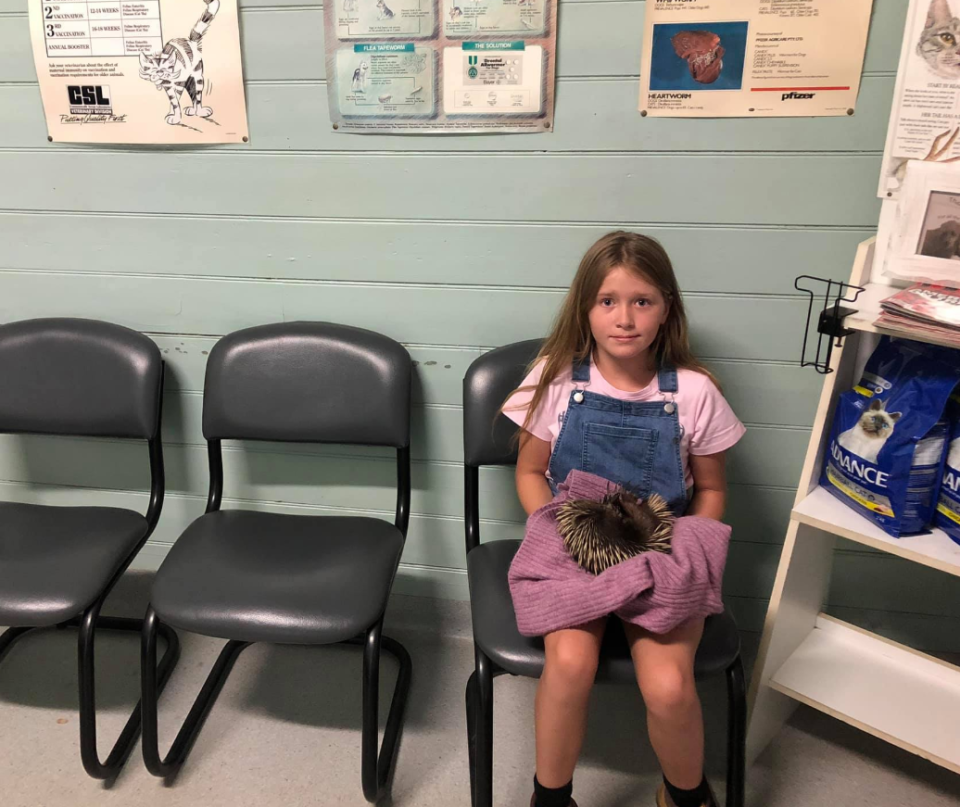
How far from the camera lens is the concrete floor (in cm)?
143

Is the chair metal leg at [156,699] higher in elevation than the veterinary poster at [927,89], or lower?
lower

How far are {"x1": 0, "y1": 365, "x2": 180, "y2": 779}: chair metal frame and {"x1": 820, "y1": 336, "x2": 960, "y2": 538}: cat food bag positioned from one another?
4.20 ft

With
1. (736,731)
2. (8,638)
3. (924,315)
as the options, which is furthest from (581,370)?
(8,638)

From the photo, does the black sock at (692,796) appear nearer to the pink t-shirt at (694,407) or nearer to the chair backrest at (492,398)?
the pink t-shirt at (694,407)

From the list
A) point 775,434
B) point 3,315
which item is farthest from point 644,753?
point 3,315

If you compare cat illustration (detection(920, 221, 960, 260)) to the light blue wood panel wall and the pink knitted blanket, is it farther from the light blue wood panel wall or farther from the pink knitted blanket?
the pink knitted blanket

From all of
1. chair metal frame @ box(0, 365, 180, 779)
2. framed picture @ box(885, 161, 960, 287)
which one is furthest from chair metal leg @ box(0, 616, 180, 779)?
framed picture @ box(885, 161, 960, 287)

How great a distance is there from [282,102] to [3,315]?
85cm

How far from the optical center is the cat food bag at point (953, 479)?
1.16 m

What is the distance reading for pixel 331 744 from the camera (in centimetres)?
154

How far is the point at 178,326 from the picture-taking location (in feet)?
5.41

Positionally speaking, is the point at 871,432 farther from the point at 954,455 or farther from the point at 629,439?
the point at 629,439

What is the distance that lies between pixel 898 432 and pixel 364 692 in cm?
98

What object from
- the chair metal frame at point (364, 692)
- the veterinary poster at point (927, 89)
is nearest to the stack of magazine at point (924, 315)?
the veterinary poster at point (927, 89)
